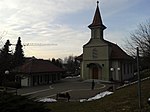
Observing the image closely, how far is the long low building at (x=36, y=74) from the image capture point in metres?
39.3

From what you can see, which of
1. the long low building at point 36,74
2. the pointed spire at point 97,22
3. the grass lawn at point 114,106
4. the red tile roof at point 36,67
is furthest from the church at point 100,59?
the grass lawn at point 114,106

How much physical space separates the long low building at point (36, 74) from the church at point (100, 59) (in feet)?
19.7

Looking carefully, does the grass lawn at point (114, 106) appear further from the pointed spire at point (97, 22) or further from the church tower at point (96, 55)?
the pointed spire at point (97, 22)

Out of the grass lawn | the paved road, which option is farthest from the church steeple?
the grass lawn

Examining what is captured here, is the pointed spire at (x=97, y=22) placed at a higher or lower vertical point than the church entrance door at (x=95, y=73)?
higher

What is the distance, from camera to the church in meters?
46.8

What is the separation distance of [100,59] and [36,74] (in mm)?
13013

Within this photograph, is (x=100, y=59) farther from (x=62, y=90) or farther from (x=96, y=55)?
(x=62, y=90)

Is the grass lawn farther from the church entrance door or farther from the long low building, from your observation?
the church entrance door

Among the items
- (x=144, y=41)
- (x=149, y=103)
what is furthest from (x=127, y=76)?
(x=149, y=103)

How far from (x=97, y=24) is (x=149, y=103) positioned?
3897 cm

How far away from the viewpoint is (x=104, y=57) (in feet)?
154

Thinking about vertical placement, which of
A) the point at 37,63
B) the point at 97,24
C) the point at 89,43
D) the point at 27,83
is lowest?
the point at 27,83

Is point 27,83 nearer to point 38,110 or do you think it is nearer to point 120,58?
point 120,58
